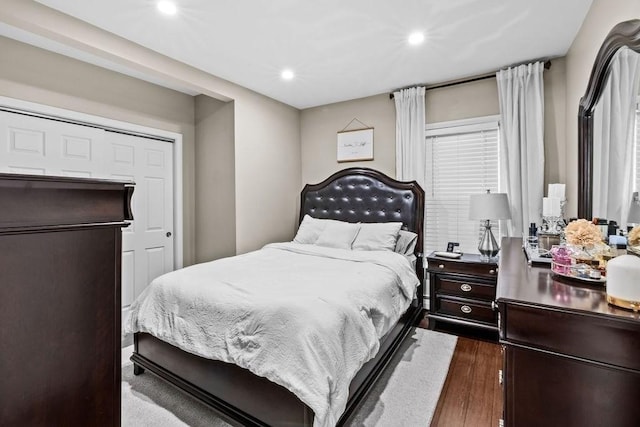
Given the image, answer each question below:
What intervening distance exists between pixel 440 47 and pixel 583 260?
223 cm

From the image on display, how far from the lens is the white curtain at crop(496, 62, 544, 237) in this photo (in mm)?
3020

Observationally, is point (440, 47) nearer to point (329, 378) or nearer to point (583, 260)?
point (583, 260)

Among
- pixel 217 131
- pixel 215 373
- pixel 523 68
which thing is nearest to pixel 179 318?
pixel 215 373

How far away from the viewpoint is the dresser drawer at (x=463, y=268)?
293 cm

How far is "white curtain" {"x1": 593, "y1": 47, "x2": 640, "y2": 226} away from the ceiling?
0.94 meters

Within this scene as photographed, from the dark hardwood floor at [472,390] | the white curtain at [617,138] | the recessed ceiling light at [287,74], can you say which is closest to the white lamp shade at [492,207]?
the white curtain at [617,138]

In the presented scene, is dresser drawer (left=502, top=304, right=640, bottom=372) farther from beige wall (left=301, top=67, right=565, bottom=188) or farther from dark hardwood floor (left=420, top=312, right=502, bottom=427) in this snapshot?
beige wall (left=301, top=67, right=565, bottom=188)

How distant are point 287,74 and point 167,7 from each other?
4.45 feet

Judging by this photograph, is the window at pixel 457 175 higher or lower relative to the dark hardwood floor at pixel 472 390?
higher

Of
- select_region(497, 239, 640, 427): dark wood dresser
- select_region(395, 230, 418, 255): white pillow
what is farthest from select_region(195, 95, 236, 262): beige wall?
select_region(497, 239, 640, 427): dark wood dresser

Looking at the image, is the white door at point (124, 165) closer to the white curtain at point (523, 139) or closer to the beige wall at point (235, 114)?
the beige wall at point (235, 114)

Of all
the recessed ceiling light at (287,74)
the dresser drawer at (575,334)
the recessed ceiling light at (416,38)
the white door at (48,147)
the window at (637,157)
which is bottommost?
the dresser drawer at (575,334)

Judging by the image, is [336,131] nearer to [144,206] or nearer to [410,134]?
[410,134]

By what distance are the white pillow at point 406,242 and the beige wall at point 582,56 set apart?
4.59 feet
